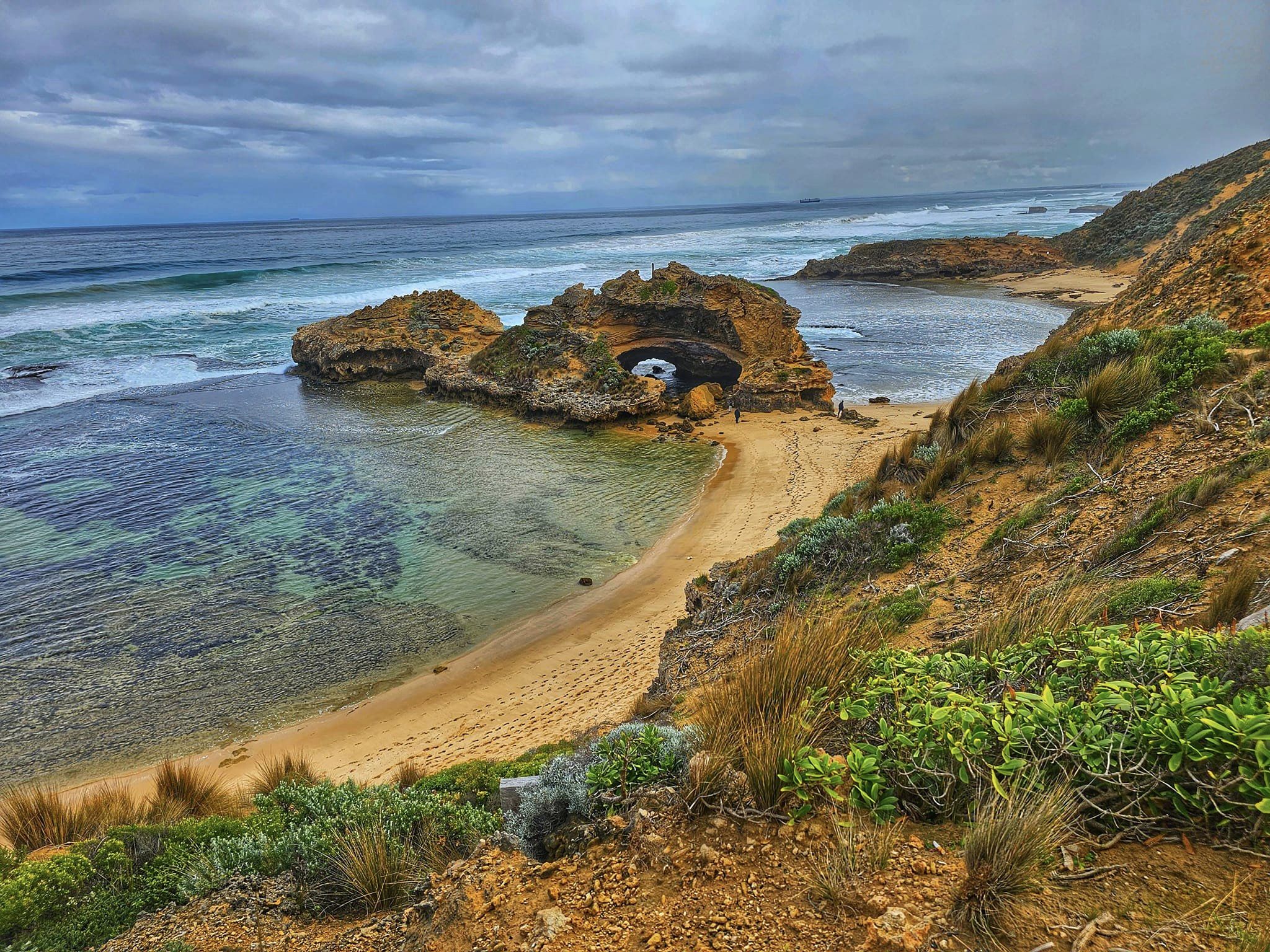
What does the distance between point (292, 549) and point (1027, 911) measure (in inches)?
583

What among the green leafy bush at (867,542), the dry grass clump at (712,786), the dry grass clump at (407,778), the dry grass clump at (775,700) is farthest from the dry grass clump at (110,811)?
the green leafy bush at (867,542)

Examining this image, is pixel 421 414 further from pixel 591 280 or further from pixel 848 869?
pixel 591 280

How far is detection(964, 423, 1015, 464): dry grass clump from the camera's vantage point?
25.2ft

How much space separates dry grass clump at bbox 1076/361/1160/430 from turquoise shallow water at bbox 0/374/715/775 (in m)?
8.70

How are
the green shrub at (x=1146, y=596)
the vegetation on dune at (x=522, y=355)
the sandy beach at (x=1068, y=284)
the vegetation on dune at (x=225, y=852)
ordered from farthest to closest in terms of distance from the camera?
the sandy beach at (x=1068, y=284), the vegetation on dune at (x=522, y=355), the green shrub at (x=1146, y=596), the vegetation on dune at (x=225, y=852)

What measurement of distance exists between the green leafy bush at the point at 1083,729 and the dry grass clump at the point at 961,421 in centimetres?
561

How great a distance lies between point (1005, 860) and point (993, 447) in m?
6.52

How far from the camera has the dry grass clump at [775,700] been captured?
310 cm

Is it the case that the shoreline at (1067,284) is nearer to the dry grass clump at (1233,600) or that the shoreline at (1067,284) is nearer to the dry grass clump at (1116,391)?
the dry grass clump at (1116,391)

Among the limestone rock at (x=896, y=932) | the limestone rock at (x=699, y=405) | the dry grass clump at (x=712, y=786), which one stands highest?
the limestone rock at (x=896, y=932)

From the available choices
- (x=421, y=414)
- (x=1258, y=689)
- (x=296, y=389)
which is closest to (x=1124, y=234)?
(x=421, y=414)

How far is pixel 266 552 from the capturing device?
14.0 meters

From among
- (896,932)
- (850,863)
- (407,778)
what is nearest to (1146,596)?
→ (850,863)

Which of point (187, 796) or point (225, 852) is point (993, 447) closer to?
point (225, 852)
